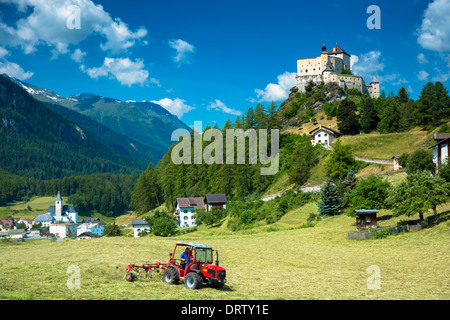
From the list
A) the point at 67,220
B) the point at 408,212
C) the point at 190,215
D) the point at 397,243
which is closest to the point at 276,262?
the point at 397,243

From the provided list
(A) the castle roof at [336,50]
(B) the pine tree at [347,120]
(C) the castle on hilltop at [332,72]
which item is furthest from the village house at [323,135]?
(A) the castle roof at [336,50]

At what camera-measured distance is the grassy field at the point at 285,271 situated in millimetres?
16922

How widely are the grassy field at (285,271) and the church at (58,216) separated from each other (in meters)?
164

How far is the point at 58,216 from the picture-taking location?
190 m

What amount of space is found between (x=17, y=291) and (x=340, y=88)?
Answer: 12265 cm

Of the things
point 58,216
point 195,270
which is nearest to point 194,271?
point 195,270

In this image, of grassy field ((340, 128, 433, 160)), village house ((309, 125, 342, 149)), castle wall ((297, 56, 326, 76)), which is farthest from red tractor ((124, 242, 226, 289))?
castle wall ((297, 56, 326, 76))

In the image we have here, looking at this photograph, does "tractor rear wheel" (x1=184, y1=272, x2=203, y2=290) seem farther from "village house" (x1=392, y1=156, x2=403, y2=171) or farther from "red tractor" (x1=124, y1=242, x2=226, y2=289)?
"village house" (x1=392, y1=156, x2=403, y2=171)

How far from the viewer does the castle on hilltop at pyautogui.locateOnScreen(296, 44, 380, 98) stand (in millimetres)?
130375

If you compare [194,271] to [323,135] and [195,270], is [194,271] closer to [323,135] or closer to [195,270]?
[195,270]

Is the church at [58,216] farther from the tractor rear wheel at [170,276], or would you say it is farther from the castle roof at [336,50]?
the tractor rear wheel at [170,276]

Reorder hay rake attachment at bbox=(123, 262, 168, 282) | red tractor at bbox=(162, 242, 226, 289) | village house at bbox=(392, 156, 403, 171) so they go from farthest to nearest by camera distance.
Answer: village house at bbox=(392, 156, 403, 171)
hay rake attachment at bbox=(123, 262, 168, 282)
red tractor at bbox=(162, 242, 226, 289)

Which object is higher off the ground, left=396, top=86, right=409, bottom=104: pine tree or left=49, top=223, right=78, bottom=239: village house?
left=396, top=86, right=409, bottom=104: pine tree

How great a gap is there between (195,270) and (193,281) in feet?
2.05
